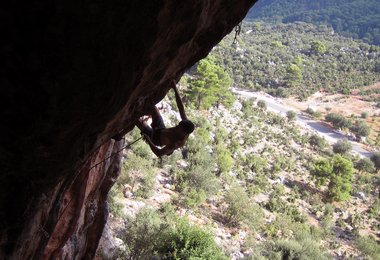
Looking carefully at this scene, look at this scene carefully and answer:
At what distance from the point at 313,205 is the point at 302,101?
30.0 meters

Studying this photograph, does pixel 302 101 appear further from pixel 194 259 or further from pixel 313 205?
pixel 194 259

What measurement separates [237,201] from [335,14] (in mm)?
98374

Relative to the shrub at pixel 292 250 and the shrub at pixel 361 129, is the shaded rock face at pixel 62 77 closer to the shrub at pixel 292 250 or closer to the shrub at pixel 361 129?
the shrub at pixel 292 250

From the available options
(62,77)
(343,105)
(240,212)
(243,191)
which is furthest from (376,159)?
(62,77)

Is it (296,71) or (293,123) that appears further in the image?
(296,71)

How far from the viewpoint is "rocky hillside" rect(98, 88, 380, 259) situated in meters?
11.5

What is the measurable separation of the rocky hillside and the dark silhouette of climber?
494cm

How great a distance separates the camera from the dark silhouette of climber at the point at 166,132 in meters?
4.11

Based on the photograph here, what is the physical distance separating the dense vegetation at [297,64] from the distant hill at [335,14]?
20.4 m

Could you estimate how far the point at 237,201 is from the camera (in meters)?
16.7

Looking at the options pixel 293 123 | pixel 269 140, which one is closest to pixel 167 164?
pixel 269 140

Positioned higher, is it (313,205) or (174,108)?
(174,108)

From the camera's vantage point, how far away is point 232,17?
3.62 m

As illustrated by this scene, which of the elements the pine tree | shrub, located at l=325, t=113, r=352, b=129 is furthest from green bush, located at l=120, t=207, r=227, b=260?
shrub, located at l=325, t=113, r=352, b=129
